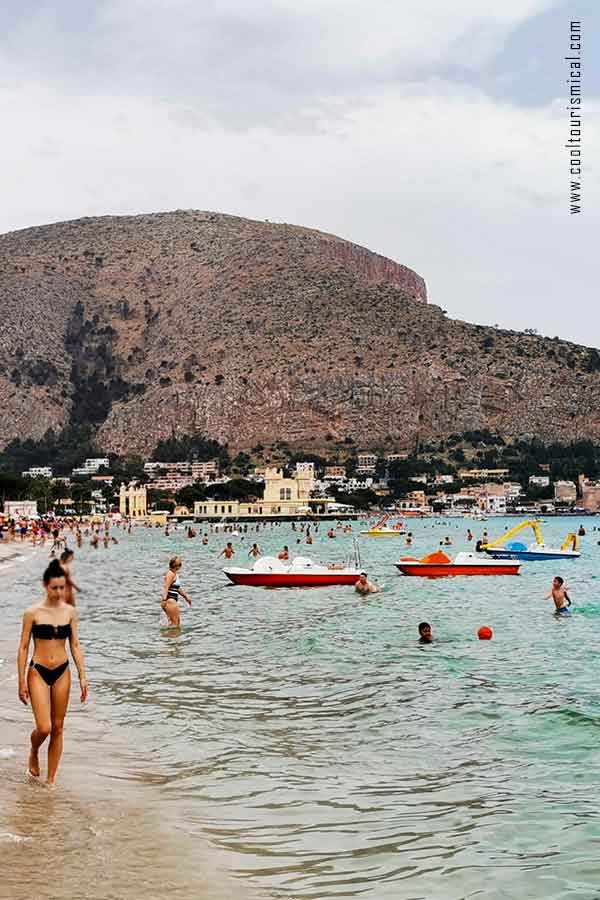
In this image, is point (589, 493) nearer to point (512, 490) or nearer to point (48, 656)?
point (512, 490)

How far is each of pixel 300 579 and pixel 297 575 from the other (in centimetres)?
15

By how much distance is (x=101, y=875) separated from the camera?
6.79 meters

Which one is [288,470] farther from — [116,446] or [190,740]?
[190,740]

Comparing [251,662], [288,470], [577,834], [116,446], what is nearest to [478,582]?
[251,662]

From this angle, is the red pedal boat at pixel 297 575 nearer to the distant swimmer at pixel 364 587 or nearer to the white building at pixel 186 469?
the distant swimmer at pixel 364 587

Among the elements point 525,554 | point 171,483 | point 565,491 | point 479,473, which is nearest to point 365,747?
point 525,554

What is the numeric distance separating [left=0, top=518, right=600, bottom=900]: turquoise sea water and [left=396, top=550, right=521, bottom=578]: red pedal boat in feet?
47.9

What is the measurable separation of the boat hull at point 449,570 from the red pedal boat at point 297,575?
575cm

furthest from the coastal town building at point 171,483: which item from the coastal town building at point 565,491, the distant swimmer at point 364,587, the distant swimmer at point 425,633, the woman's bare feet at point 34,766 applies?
the woman's bare feet at point 34,766

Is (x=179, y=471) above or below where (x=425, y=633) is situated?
above

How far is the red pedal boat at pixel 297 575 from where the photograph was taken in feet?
112

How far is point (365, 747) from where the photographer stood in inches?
440

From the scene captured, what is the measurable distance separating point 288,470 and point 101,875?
582ft

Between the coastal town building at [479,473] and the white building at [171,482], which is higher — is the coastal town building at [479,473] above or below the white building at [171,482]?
above
